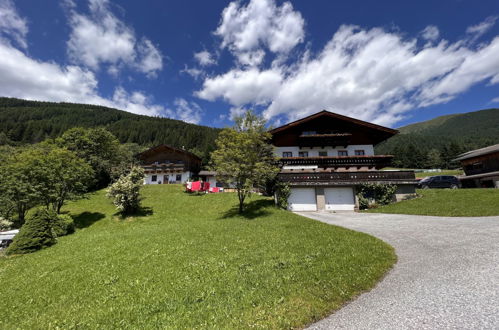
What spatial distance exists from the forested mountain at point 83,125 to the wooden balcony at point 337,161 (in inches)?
2883

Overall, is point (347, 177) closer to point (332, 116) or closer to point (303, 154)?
point (303, 154)

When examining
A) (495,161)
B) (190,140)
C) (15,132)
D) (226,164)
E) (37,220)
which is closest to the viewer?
(37,220)

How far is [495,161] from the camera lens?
3209cm

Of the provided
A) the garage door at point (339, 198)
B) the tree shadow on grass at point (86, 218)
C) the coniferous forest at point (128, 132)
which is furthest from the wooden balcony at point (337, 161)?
the coniferous forest at point (128, 132)

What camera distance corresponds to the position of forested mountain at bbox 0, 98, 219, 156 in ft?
357

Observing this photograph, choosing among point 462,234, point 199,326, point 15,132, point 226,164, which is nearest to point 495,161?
point 462,234

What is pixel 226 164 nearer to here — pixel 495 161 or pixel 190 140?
pixel 495 161

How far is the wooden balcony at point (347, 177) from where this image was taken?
2278 centimetres

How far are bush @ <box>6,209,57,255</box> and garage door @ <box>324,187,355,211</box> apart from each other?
25.2 metres

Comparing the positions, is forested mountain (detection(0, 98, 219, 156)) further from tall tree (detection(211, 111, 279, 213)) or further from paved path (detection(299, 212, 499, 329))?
paved path (detection(299, 212, 499, 329))

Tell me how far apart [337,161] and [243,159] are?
15061 millimetres

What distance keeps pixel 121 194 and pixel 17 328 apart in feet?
64.8

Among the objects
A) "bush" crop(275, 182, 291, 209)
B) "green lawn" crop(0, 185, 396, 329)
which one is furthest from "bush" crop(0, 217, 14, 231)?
"bush" crop(275, 182, 291, 209)

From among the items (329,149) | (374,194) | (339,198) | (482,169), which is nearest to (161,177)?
(329,149)
